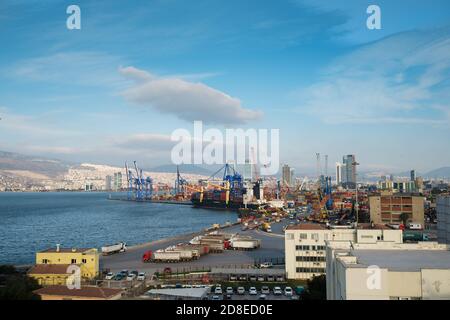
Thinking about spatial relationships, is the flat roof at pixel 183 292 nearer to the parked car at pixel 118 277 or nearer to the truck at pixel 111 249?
the parked car at pixel 118 277

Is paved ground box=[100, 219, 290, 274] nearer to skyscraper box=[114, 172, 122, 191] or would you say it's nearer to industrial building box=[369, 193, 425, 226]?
industrial building box=[369, 193, 425, 226]

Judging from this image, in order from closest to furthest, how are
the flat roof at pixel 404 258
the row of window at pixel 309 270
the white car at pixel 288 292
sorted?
the flat roof at pixel 404 258 → the white car at pixel 288 292 → the row of window at pixel 309 270

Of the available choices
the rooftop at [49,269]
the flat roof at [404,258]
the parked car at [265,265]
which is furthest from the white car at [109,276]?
the flat roof at [404,258]

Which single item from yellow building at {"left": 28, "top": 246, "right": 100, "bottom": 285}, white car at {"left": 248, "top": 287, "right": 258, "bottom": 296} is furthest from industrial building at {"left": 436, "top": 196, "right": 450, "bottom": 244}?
yellow building at {"left": 28, "top": 246, "right": 100, "bottom": 285}

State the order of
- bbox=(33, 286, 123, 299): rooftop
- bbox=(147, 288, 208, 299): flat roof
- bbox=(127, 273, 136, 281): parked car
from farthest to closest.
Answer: bbox=(127, 273, 136, 281): parked car < bbox=(147, 288, 208, 299): flat roof < bbox=(33, 286, 123, 299): rooftop

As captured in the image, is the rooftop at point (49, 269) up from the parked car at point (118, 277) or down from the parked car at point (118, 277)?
up

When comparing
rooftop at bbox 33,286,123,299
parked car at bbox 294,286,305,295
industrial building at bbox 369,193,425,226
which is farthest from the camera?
industrial building at bbox 369,193,425,226

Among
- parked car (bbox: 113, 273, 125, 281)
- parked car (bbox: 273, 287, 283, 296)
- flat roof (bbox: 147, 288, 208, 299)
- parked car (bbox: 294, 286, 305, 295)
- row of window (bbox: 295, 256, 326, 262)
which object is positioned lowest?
parked car (bbox: 113, 273, 125, 281)
